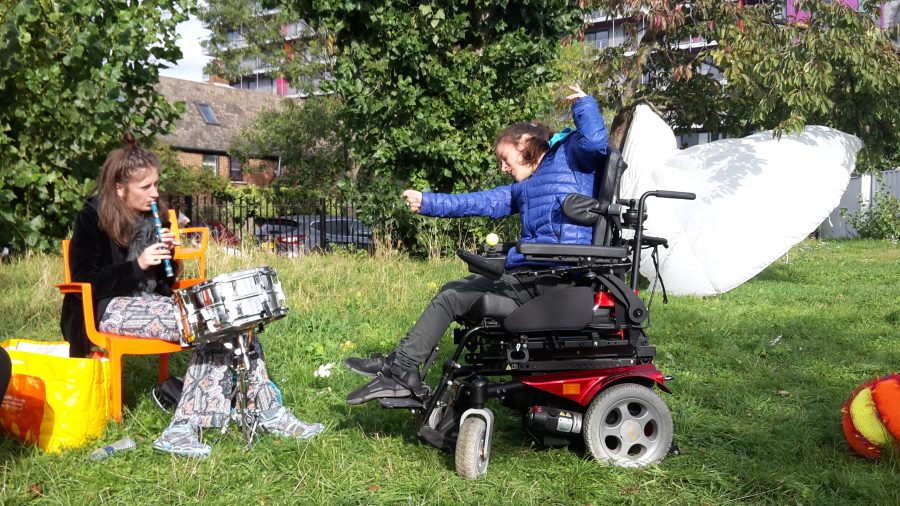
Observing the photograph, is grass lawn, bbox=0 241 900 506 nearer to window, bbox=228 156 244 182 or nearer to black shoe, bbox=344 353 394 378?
black shoe, bbox=344 353 394 378

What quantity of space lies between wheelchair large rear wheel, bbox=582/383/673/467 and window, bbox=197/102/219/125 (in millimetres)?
37969

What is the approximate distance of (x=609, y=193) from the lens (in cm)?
407

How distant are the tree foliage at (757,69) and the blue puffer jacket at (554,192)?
559cm

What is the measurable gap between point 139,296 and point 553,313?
2325 mm

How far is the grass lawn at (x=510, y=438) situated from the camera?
3.48 m

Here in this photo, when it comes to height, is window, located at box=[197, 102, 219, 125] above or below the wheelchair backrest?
above

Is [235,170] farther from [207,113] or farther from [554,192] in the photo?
[554,192]

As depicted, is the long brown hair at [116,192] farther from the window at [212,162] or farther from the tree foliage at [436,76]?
the window at [212,162]

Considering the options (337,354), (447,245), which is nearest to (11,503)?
(337,354)

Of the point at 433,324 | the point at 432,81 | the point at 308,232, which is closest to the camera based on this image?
the point at 433,324

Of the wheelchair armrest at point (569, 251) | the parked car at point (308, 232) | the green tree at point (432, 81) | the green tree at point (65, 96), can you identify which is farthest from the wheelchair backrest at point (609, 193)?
the parked car at point (308, 232)

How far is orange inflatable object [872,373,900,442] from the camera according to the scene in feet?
12.3

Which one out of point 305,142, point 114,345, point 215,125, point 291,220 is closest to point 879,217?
point 291,220

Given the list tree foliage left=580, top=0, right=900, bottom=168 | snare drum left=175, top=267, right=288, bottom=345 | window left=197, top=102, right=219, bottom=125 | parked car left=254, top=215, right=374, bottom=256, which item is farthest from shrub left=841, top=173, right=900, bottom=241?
window left=197, top=102, right=219, bottom=125
